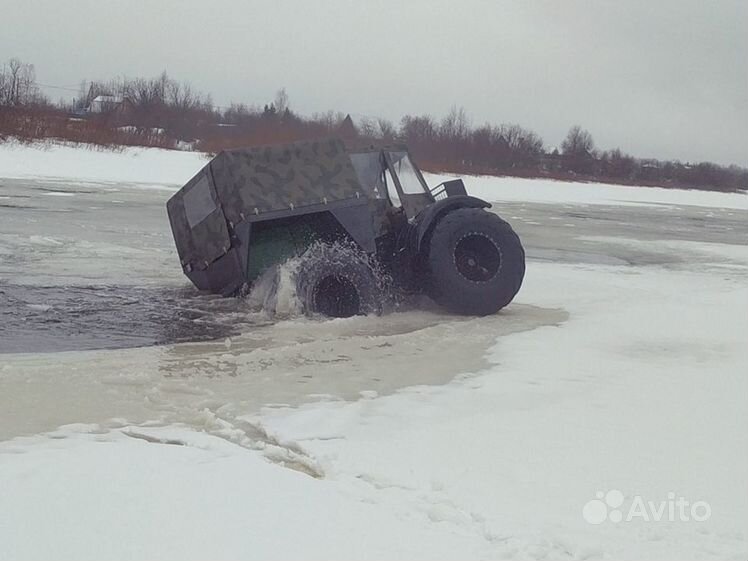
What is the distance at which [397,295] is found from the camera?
346 inches

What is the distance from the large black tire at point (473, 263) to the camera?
839 cm

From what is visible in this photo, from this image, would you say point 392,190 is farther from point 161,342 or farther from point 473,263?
point 161,342

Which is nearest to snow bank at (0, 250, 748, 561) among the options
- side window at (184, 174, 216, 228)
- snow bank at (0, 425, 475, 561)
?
snow bank at (0, 425, 475, 561)

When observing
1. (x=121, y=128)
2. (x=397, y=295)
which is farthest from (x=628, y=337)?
(x=121, y=128)

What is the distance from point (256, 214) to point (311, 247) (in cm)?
67

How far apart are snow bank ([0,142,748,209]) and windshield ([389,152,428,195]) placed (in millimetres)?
22351

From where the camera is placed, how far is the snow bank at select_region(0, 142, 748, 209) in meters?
32.8

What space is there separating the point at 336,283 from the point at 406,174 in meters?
1.66

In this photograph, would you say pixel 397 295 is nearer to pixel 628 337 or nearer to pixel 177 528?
pixel 628 337

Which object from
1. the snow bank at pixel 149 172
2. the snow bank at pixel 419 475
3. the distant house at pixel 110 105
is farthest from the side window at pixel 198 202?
the distant house at pixel 110 105

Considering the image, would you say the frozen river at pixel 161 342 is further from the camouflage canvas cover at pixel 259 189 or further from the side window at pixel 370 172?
the side window at pixel 370 172

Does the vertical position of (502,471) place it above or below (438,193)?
below

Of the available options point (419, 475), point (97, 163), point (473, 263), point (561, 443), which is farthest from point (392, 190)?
point (97, 163)

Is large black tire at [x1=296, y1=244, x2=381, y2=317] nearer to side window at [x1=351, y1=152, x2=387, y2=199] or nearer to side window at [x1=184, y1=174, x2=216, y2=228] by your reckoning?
Answer: side window at [x1=351, y1=152, x2=387, y2=199]
